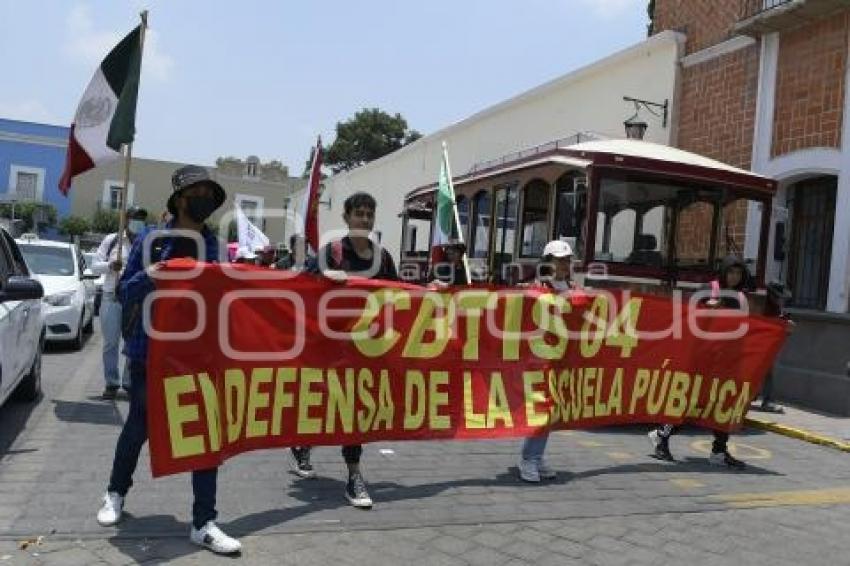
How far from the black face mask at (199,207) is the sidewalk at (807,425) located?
6918 millimetres

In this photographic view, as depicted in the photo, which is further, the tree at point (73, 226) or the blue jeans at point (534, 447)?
the tree at point (73, 226)

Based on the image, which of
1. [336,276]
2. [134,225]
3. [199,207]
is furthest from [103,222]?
[199,207]

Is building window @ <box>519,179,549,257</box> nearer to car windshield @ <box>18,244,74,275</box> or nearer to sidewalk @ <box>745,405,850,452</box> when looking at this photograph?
sidewalk @ <box>745,405,850,452</box>

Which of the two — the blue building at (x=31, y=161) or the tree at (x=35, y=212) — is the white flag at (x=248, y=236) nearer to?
the tree at (x=35, y=212)

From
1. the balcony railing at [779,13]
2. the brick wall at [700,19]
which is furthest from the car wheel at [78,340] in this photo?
the brick wall at [700,19]

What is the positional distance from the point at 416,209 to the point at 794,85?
19.7 ft

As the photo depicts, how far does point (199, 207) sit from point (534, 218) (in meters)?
5.34

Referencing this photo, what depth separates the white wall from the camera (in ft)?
50.1

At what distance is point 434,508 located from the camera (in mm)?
5391

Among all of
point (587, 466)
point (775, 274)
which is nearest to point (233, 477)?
point (587, 466)

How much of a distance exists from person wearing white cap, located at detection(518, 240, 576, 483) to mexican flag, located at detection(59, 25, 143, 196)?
429 centimetres

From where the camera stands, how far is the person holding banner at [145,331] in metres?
4.45

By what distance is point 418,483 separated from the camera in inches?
234

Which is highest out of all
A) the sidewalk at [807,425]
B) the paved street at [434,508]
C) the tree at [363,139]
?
the tree at [363,139]
